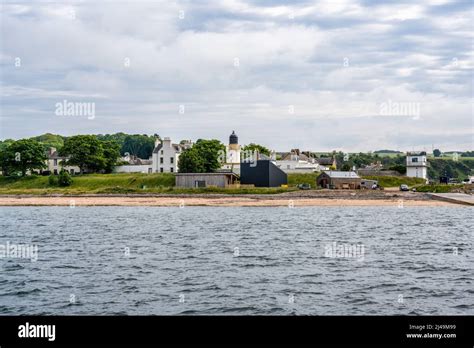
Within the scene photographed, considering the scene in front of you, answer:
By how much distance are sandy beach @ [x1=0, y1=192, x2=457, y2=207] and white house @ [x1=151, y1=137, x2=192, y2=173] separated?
2563 centimetres

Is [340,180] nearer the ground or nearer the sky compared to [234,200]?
nearer the sky

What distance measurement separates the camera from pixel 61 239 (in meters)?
40.3

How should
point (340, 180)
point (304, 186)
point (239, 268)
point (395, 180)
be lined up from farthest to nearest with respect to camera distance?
1. point (395, 180)
2. point (304, 186)
3. point (340, 180)
4. point (239, 268)

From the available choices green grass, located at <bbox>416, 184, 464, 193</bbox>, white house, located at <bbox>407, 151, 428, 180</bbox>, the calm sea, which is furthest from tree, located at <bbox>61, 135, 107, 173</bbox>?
the calm sea

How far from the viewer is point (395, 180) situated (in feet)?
346

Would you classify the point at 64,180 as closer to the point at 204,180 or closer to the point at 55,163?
the point at 204,180

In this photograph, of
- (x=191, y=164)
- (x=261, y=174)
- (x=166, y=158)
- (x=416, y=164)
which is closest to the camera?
Result: (x=261, y=174)

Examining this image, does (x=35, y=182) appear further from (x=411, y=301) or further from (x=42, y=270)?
(x=411, y=301)

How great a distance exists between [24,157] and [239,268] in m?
93.9

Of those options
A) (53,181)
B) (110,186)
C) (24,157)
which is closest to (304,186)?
(110,186)

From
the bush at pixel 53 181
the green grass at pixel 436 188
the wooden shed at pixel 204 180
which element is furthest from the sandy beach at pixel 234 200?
the bush at pixel 53 181

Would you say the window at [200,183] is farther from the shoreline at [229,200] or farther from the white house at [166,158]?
the white house at [166,158]
